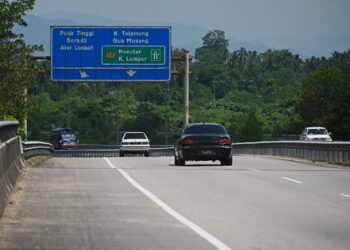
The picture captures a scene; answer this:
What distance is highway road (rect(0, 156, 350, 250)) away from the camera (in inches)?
463

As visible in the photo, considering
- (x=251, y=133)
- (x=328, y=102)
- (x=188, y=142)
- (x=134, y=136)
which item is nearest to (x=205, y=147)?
(x=188, y=142)

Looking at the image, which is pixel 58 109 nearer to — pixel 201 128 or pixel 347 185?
pixel 201 128

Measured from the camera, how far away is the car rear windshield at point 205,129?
3359cm

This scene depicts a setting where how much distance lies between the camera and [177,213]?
598 inches

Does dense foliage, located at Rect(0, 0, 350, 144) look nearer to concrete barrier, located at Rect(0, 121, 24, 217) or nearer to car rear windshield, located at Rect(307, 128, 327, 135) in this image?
car rear windshield, located at Rect(307, 128, 327, 135)

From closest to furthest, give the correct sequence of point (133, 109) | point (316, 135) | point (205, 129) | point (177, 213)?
point (177, 213)
point (205, 129)
point (316, 135)
point (133, 109)

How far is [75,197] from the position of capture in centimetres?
1798

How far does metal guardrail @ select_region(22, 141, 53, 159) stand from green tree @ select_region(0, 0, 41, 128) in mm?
1640

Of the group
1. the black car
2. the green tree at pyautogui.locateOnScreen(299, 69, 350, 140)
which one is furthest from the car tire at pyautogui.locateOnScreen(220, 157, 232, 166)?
the green tree at pyautogui.locateOnScreen(299, 69, 350, 140)

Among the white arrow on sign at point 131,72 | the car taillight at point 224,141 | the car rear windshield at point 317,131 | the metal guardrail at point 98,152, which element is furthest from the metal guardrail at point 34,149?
the metal guardrail at point 98,152

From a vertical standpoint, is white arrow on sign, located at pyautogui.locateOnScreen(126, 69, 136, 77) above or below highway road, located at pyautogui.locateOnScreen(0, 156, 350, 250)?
above

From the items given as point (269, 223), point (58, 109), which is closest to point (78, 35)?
point (269, 223)

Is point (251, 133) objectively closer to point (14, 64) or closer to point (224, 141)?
point (14, 64)

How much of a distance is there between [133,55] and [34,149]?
1786cm
